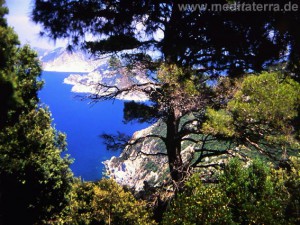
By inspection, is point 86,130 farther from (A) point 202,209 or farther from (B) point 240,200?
(A) point 202,209

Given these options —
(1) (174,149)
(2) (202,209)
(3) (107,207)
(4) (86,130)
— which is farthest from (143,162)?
(4) (86,130)

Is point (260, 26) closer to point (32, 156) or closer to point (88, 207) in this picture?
point (32, 156)

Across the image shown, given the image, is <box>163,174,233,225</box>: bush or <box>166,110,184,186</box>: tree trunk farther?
<box>166,110,184,186</box>: tree trunk

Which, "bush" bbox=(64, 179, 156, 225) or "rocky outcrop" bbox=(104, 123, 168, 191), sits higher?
"rocky outcrop" bbox=(104, 123, 168, 191)

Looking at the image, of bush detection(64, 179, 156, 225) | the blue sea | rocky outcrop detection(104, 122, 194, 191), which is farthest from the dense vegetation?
the blue sea

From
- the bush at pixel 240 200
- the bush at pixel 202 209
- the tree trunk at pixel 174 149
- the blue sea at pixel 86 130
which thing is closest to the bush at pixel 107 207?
the tree trunk at pixel 174 149

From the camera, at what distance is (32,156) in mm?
12281

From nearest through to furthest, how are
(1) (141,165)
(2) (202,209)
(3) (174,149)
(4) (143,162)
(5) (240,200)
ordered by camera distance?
1. (2) (202,209)
2. (5) (240,200)
3. (3) (174,149)
4. (1) (141,165)
5. (4) (143,162)

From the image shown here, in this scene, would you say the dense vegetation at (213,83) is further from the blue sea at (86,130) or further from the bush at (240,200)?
the blue sea at (86,130)

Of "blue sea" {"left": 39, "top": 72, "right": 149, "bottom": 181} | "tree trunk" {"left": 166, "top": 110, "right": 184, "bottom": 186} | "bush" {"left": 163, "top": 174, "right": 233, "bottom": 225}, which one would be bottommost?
"bush" {"left": 163, "top": 174, "right": 233, "bottom": 225}

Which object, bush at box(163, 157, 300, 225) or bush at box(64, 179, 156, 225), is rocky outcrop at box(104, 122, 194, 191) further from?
bush at box(163, 157, 300, 225)

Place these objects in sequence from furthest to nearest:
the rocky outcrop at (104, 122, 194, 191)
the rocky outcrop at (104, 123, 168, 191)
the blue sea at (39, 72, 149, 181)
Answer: the blue sea at (39, 72, 149, 181) → the rocky outcrop at (104, 123, 168, 191) → the rocky outcrop at (104, 122, 194, 191)

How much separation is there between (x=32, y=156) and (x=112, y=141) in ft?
14.2

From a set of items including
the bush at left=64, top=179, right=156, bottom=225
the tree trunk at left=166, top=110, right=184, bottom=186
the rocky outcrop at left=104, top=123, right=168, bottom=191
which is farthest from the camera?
the bush at left=64, top=179, right=156, bottom=225
